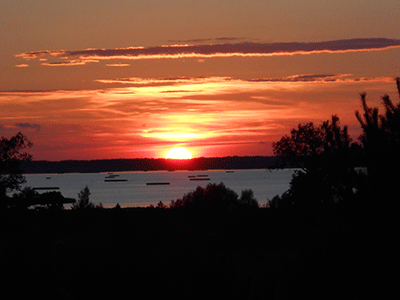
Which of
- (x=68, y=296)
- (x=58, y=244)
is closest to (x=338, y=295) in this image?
(x=68, y=296)

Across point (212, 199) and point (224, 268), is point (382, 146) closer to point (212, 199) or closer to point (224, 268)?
point (224, 268)

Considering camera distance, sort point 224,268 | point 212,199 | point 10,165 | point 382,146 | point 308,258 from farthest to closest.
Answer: point 212,199 → point 10,165 → point 224,268 → point 308,258 → point 382,146

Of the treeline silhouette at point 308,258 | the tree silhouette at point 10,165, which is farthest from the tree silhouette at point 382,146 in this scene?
the tree silhouette at point 10,165

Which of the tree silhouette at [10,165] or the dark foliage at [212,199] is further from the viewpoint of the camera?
the dark foliage at [212,199]

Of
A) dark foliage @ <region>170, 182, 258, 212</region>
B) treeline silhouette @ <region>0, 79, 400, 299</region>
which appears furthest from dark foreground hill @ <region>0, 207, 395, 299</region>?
dark foliage @ <region>170, 182, 258, 212</region>

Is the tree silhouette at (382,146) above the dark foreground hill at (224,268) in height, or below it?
above

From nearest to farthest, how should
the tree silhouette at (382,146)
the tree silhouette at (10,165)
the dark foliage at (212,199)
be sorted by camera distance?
the tree silhouette at (382,146) < the tree silhouette at (10,165) < the dark foliage at (212,199)

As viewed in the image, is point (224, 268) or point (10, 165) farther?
point (10, 165)

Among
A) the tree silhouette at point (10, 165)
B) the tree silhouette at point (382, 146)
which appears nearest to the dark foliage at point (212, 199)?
the tree silhouette at point (10, 165)

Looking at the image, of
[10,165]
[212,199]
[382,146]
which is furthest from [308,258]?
[212,199]

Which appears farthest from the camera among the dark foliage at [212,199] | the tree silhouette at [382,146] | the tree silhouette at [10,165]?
the dark foliage at [212,199]

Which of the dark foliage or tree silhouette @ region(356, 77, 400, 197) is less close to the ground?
tree silhouette @ region(356, 77, 400, 197)

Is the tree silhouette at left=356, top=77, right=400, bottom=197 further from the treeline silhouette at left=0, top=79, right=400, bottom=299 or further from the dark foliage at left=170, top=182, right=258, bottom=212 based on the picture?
the dark foliage at left=170, top=182, right=258, bottom=212

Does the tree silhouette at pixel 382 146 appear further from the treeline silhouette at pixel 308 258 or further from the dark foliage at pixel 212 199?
the dark foliage at pixel 212 199
